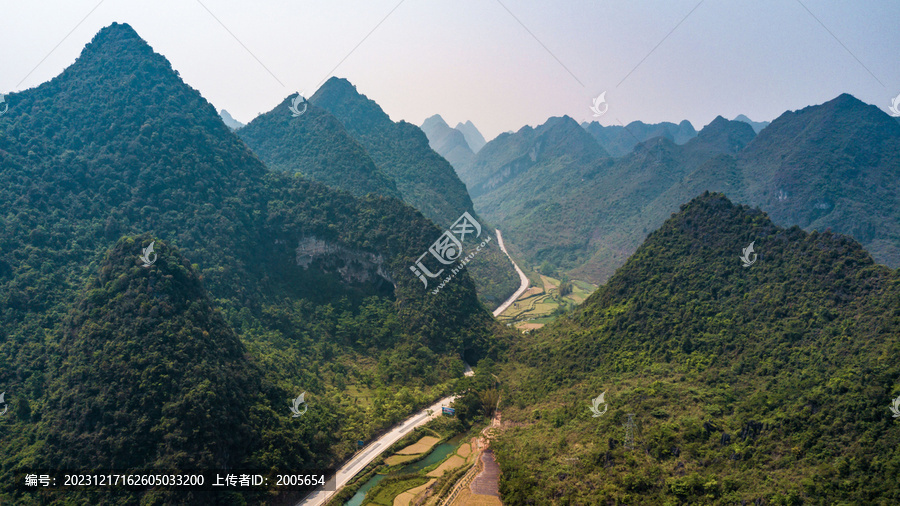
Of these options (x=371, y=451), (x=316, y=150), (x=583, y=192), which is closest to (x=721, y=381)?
(x=371, y=451)

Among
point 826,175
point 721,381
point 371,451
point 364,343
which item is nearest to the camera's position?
point 721,381

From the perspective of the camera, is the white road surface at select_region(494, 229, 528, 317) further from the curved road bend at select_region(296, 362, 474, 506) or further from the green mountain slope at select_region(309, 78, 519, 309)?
the curved road bend at select_region(296, 362, 474, 506)

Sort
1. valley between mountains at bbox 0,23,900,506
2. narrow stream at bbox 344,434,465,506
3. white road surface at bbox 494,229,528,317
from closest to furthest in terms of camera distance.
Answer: valley between mountains at bbox 0,23,900,506
narrow stream at bbox 344,434,465,506
white road surface at bbox 494,229,528,317

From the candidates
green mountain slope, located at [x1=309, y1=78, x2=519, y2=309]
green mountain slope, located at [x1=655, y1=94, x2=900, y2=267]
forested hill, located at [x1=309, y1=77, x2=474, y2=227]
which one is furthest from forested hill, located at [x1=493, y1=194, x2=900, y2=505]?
forested hill, located at [x1=309, y1=77, x2=474, y2=227]

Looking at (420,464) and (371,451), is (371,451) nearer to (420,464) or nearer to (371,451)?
(371,451)

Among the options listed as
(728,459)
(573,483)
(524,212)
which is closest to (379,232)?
(573,483)

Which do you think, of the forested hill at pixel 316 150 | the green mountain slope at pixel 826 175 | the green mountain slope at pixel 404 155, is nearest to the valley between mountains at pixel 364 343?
the green mountain slope at pixel 826 175

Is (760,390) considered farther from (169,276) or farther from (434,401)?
(169,276)
